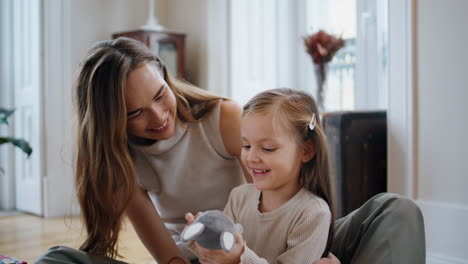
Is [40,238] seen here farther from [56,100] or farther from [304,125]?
[304,125]

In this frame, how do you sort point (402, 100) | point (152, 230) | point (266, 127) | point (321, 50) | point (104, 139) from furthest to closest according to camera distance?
point (321, 50) < point (402, 100) < point (152, 230) < point (104, 139) < point (266, 127)

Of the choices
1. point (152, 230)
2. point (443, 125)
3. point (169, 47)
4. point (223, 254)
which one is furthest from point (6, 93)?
point (223, 254)

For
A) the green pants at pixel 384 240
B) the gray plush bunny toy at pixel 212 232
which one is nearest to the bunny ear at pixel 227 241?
the gray plush bunny toy at pixel 212 232

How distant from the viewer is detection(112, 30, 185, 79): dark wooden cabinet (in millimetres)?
3213

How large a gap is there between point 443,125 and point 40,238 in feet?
6.87

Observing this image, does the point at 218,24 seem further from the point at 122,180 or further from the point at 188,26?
the point at 122,180

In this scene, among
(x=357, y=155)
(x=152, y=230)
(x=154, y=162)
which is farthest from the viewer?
(x=357, y=155)

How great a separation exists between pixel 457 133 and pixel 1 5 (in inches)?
130

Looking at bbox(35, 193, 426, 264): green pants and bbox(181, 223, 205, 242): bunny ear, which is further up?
bbox(181, 223, 205, 242): bunny ear

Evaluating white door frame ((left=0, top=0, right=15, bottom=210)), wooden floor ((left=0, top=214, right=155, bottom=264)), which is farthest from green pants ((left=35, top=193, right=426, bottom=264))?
white door frame ((left=0, top=0, right=15, bottom=210))

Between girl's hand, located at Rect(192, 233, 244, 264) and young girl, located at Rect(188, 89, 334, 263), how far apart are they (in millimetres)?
132

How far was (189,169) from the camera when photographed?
5.13ft

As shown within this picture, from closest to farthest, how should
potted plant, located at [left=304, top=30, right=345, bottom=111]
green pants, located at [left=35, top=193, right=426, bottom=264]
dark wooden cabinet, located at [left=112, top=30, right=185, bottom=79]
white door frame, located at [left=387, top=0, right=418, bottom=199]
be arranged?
green pants, located at [left=35, top=193, right=426, bottom=264] < white door frame, located at [left=387, top=0, right=418, bottom=199] < potted plant, located at [left=304, top=30, right=345, bottom=111] < dark wooden cabinet, located at [left=112, top=30, right=185, bottom=79]

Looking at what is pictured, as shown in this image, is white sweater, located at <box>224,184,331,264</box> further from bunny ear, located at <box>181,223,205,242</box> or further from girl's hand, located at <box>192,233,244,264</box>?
bunny ear, located at <box>181,223,205,242</box>
